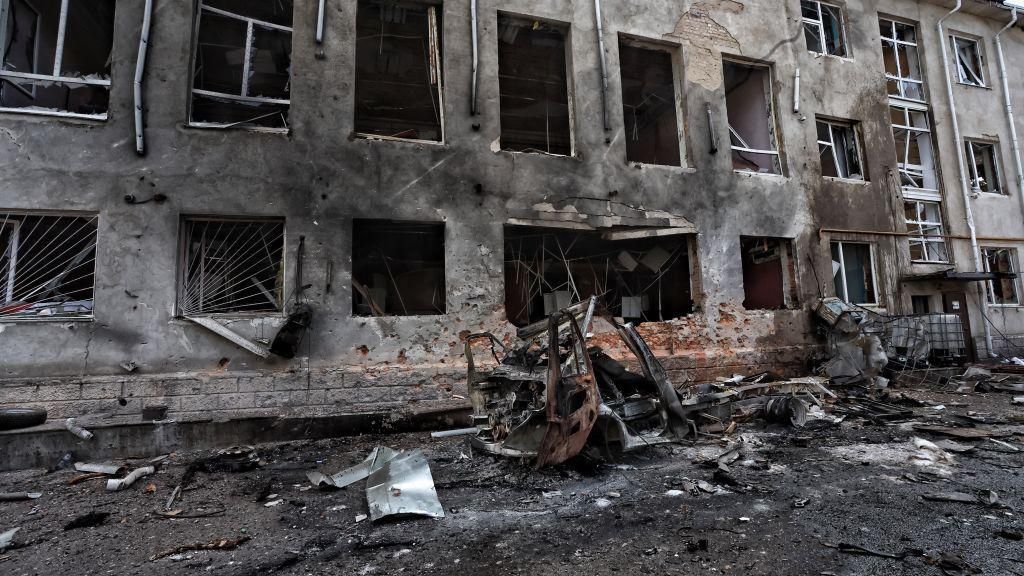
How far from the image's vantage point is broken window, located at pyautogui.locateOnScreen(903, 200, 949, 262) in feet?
36.4

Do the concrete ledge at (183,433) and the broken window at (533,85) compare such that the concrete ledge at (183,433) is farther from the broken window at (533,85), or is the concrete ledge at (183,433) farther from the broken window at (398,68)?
the broken window at (533,85)

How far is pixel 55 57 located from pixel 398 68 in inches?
201

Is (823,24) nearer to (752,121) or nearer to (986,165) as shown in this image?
(752,121)

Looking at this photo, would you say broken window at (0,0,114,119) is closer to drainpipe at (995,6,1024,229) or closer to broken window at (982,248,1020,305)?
broken window at (982,248,1020,305)

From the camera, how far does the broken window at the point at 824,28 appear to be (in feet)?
35.5

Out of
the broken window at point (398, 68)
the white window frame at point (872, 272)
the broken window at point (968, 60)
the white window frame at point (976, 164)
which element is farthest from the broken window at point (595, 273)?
the broken window at point (968, 60)

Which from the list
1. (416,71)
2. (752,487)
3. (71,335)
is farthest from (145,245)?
(752,487)

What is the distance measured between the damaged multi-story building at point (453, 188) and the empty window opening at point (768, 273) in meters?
0.05

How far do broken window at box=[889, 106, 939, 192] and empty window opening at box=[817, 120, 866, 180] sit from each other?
5.36 ft

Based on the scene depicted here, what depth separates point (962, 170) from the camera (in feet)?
38.2

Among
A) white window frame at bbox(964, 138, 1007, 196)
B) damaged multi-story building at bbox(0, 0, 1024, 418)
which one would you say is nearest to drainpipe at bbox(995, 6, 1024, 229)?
damaged multi-story building at bbox(0, 0, 1024, 418)

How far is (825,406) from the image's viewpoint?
7012mm

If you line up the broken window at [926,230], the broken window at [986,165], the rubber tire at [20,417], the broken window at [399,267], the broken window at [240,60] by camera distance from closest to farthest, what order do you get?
the rubber tire at [20,417] → the broken window at [240,60] → the broken window at [399,267] → the broken window at [926,230] → the broken window at [986,165]

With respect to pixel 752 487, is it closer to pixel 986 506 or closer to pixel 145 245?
pixel 986 506
